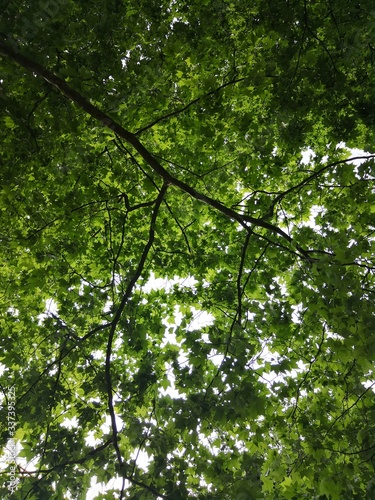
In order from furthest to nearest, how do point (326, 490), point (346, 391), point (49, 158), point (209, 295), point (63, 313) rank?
point (209, 295)
point (63, 313)
point (49, 158)
point (346, 391)
point (326, 490)

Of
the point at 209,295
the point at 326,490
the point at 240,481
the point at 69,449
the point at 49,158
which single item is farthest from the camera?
the point at 209,295

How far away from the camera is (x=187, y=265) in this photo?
727 centimetres

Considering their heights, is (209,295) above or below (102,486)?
above

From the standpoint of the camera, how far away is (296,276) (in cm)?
491

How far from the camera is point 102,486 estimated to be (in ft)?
A: 13.7

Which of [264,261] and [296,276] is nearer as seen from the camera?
[296,276]

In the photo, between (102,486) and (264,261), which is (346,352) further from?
(264,261)

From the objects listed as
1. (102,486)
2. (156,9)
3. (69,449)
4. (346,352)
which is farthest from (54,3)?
(102,486)

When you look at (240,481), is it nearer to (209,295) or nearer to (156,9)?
(209,295)

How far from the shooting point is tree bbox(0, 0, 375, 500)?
3.85m

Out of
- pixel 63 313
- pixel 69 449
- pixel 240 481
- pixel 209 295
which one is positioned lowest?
pixel 240 481

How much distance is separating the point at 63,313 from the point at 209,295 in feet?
8.32

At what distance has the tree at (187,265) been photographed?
3852 mm

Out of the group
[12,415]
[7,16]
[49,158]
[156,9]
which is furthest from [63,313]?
[156,9]
